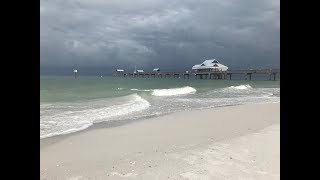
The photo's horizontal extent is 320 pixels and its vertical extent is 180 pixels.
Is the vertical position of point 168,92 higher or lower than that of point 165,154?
higher

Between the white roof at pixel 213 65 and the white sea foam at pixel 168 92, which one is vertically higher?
the white roof at pixel 213 65

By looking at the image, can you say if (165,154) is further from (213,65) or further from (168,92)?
(213,65)

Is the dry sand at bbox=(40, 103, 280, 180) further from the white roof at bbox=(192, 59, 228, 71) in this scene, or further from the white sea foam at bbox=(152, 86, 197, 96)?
the white roof at bbox=(192, 59, 228, 71)

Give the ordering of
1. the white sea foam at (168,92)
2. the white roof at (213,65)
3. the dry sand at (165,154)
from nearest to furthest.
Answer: the dry sand at (165,154), the white sea foam at (168,92), the white roof at (213,65)

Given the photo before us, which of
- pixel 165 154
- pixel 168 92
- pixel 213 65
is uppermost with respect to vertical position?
pixel 213 65

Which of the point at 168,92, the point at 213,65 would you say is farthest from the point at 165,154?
the point at 213,65

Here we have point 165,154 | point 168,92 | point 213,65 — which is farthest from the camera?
point 213,65

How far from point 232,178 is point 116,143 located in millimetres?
3937

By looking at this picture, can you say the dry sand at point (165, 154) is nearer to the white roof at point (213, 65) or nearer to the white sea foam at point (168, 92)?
the white sea foam at point (168, 92)

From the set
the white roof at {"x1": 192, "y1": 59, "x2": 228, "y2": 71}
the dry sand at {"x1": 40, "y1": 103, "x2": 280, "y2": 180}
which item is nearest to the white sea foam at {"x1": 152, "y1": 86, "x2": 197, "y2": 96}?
the dry sand at {"x1": 40, "y1": 103, "x2": 280, "y2": 180}

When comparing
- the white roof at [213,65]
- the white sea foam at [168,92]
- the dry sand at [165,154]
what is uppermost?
the white roof at [213,65]

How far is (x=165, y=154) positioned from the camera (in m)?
6.70

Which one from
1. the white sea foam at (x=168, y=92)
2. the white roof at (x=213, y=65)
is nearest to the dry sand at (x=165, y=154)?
the white sea foam at (x=168, y=92)

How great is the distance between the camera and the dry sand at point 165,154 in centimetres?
529
